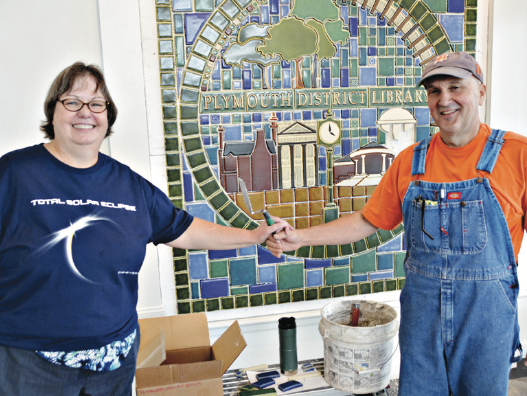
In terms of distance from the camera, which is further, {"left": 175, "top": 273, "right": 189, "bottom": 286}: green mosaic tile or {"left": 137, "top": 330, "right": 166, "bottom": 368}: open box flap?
{"left": 175, "top": 273, "right": 189, "bottom": 286}: green mosaic tile

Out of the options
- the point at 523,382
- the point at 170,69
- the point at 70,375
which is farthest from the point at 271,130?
the point at 523,382

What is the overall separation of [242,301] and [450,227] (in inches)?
53.4

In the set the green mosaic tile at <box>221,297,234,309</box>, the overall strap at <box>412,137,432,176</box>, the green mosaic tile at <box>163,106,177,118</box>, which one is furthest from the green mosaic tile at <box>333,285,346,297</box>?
the green mosaic tile at <box>163,106,177,118</box>

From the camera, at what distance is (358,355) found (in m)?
2.21

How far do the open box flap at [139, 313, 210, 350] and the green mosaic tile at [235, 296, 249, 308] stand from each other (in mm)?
384

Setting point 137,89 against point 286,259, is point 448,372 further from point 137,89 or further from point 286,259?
point 137,89

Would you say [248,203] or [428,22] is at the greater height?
[428,22]

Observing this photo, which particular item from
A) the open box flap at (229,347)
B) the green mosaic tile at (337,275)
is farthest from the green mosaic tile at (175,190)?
the green mosaic tile at (337,275)

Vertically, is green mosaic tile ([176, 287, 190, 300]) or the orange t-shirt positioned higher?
the orange t-shirt

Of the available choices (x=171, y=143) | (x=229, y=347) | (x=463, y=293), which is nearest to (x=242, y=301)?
(x=229, y=347)

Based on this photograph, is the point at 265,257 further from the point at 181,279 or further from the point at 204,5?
the point at 204,5

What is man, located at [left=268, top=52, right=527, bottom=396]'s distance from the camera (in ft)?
5.40

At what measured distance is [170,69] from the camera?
2.43 meters

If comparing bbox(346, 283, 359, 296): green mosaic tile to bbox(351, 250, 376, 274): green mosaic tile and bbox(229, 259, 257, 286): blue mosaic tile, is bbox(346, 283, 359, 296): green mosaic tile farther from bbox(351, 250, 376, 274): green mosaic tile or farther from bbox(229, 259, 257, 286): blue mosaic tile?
bbox(229, 259, 257, 286): blue mosaic tile
